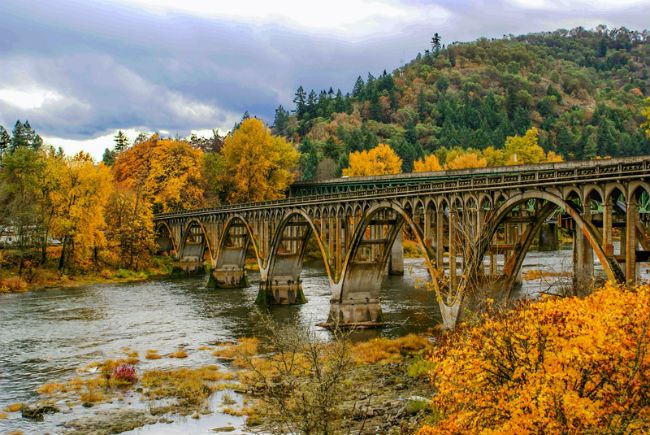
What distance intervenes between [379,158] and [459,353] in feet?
384

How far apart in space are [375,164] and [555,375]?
114 meters

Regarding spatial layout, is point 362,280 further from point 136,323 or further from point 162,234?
point 162,234

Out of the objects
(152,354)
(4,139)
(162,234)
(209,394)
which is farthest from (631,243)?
(4,139)

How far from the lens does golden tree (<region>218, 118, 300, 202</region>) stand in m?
106

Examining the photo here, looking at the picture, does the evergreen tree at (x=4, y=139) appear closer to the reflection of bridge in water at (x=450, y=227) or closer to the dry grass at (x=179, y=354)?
the reflection of bridge in water at (x=450, y=227)

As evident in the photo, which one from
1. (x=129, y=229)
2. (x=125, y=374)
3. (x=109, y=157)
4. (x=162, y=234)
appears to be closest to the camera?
(x=125, y=374)

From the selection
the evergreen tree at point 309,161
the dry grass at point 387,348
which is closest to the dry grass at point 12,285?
the dry grass at point 387,348

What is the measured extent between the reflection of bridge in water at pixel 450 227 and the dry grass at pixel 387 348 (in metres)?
2.38

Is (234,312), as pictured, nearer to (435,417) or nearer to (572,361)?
(435,417)

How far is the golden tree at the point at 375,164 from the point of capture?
128125 mm

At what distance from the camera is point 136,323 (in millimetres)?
51906

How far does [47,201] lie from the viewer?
79312 millimetres

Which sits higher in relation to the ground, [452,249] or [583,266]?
[452,249]

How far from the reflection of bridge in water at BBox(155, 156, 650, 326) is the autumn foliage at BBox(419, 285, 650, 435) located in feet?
29.8
